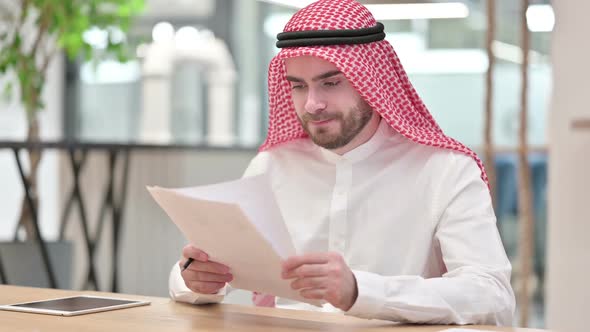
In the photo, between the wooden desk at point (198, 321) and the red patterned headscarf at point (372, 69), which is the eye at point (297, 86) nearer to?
the red patterned headscarf at point (372, 69)

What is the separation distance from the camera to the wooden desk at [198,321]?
6.26ft

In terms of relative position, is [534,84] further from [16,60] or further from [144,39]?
[16,60]

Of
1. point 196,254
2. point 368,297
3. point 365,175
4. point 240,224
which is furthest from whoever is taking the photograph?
point 365,175

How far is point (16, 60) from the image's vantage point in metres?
4.73

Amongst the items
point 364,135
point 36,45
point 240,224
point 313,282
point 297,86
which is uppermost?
point 36,45

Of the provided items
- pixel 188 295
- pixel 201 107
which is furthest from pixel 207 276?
pixel 201 107

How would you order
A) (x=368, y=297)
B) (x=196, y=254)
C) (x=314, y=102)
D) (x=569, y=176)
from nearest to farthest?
(x=368, y=297) → (x=196, y=254) → (x=314, y=102) → (x=569, y=176)

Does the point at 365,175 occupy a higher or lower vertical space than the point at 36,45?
lower

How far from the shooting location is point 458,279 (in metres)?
2.09

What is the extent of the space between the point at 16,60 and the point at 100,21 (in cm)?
49

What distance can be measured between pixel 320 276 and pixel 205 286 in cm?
37

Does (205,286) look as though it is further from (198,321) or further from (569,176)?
(569,176)

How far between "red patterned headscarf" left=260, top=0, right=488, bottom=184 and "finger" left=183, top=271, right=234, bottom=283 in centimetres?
54

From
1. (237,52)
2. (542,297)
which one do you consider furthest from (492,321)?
(237,52)
